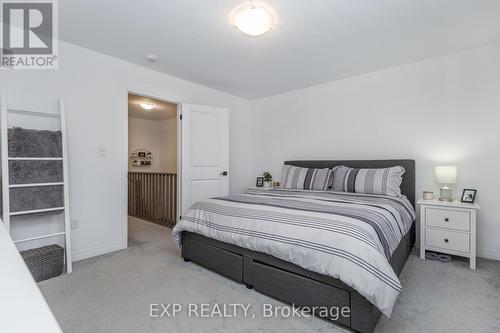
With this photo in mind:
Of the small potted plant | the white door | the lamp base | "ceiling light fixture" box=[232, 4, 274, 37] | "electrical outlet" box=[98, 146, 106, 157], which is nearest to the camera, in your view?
"ceiling light fixture" box=[232, 4, 274, 37]

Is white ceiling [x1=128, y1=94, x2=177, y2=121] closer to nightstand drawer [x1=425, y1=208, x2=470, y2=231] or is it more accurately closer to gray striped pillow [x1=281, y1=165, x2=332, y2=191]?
gray striped pillow [x1=281, y1=165, x2=332, y2=191]

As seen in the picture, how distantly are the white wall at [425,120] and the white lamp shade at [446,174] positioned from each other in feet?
0.85

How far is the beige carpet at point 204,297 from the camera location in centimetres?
164

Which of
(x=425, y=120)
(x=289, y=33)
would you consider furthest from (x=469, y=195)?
(x=289, y=33)

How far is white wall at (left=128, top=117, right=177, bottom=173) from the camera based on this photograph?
21.1 feet

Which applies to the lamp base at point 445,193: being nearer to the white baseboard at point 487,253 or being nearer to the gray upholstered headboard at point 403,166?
the gray upholstered headboard at point 403,166

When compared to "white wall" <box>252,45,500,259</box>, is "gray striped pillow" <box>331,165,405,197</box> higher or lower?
lower

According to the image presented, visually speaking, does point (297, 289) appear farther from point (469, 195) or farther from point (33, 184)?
point (33, 184)

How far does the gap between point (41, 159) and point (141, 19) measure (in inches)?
64.1

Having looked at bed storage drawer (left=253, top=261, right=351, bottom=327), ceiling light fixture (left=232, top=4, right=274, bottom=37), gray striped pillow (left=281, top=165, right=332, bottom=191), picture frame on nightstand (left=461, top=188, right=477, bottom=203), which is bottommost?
bed storage drawer (left=253, top=261, right=351, bottom=327)

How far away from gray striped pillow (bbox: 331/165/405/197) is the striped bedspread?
417 millimetres

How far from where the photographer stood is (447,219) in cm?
262

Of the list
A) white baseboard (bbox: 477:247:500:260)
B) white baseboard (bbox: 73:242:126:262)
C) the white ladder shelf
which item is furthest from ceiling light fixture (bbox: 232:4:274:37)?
white baseboard (bbox: 477:247:500:260)

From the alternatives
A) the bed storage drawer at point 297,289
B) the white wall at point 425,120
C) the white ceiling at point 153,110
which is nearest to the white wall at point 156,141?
the white ceiling at point 153,110
